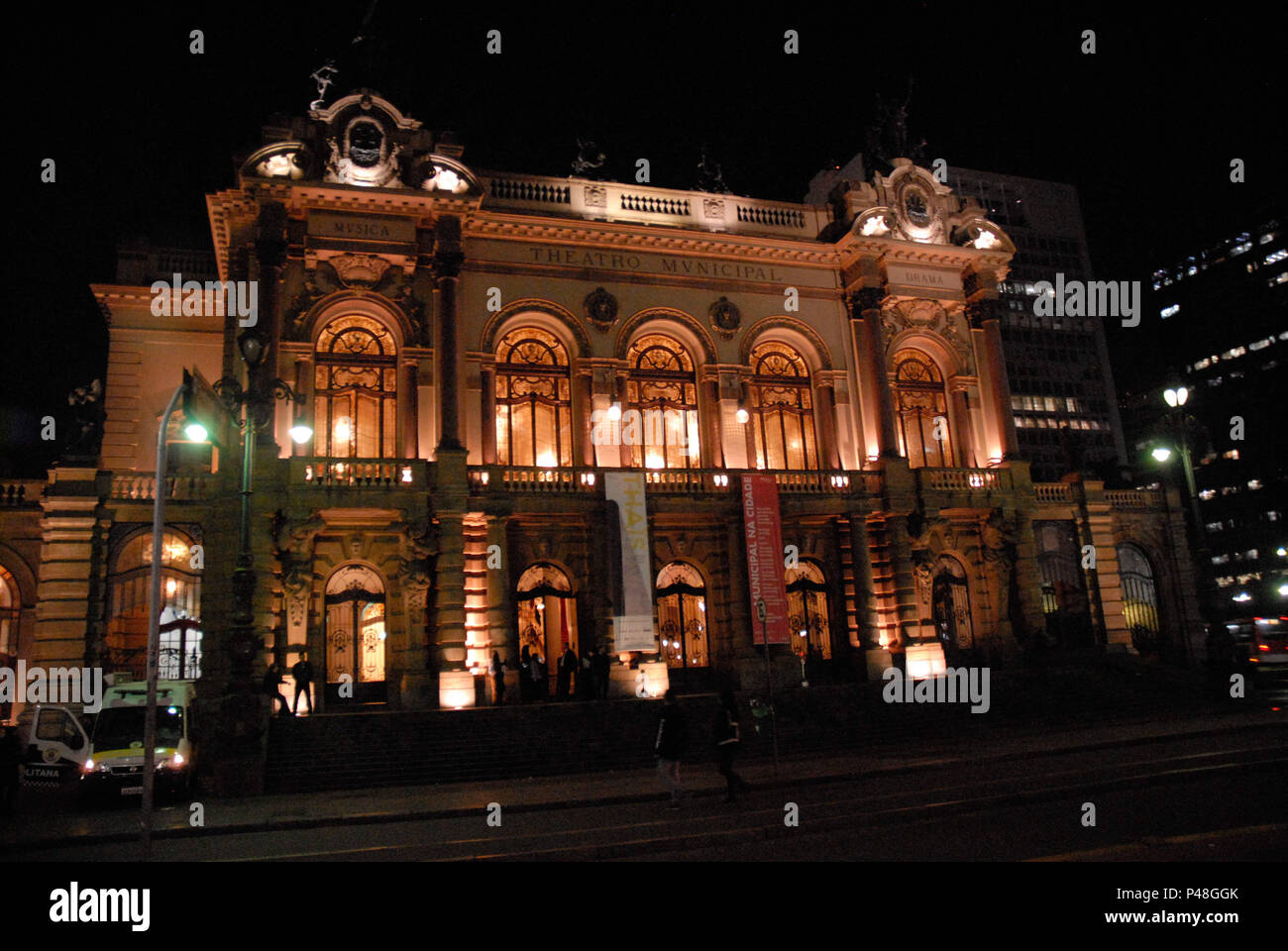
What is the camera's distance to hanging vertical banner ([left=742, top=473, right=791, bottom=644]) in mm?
28391

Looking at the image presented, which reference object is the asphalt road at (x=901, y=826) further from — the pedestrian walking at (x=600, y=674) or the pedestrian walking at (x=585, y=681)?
the pedestrian walking at (x=585, y=681)

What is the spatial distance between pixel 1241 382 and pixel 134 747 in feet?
337

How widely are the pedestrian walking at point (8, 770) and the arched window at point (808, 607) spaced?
2151 centimetres

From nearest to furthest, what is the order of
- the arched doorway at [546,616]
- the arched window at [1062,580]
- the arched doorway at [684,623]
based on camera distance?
the arched doorway at [546,616] → the arched doorway at [684,623] → the arched window at [1062,580]

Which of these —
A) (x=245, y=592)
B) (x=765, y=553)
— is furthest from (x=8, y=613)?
(x=765, y=553)

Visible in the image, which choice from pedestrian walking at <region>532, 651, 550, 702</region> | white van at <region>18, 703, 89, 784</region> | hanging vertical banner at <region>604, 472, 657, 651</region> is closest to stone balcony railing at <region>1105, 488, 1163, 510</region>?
hanging vertical banner at <region>604, 472, 657, 651</region>

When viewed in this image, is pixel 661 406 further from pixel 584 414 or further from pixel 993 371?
pixel 993 371

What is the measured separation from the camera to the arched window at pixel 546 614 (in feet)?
94.0

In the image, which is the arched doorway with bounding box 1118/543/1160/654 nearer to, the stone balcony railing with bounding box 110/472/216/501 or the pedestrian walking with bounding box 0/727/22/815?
the stone balcony railing with bounding box 110/472/216/501

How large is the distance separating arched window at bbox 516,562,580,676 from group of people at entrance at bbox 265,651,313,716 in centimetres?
648

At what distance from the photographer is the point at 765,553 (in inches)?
1134

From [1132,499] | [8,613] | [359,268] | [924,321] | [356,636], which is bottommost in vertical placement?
[356,636]

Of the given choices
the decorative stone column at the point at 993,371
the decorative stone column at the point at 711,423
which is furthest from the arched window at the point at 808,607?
the decorative stone column at the point at 993,371

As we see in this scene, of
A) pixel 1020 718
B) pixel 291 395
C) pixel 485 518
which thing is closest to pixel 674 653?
pixel 485 518
